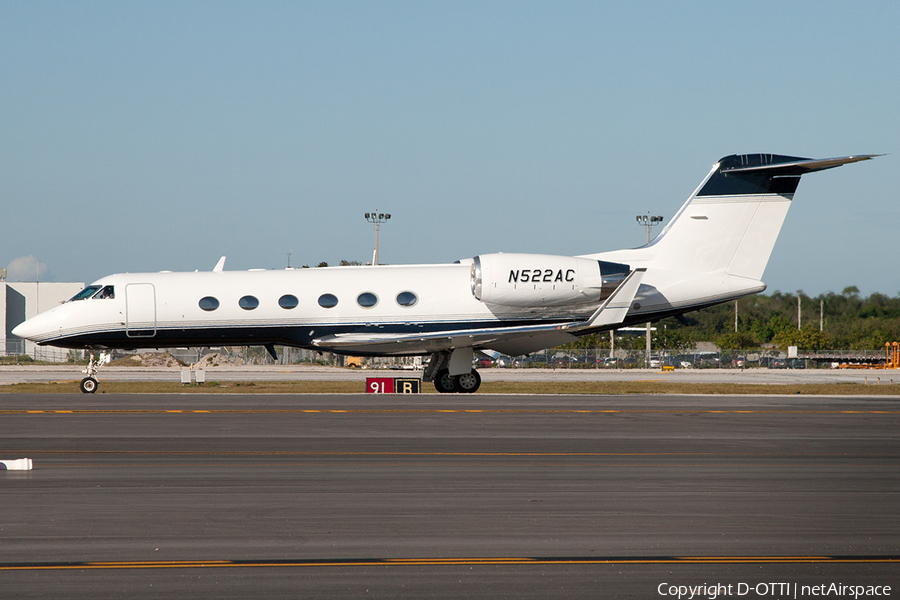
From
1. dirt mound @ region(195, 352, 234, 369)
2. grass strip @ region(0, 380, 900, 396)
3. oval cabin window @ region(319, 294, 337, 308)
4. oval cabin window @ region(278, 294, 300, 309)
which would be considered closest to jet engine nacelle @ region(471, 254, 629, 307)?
grass strip @ region(0, 380, 900, 396)

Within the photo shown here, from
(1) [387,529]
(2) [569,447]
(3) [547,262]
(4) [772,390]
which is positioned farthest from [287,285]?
(1) [387,529]

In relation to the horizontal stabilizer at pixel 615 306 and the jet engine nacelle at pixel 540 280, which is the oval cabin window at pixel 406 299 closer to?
the jet engine nacelle at pixel 540 280

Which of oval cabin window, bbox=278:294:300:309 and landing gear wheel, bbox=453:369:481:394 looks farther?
landing gear wheel, bbox=453:369:481:394

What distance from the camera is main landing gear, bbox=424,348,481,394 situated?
2411 cm

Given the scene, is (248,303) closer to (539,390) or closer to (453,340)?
(453,340)

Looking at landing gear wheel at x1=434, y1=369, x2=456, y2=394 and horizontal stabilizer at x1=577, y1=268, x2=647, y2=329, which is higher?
horizontal stabilizer at x1=577, y1=268, x2=647, y2=329

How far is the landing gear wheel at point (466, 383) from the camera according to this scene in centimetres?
2453

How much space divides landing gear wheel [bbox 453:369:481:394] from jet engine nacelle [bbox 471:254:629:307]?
7.57ft

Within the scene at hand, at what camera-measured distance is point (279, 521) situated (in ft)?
23.4

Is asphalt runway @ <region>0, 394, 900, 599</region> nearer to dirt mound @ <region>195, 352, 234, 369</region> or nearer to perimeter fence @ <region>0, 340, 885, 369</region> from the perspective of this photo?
dirt mound @ <region>195, 352, 234, 369</region>

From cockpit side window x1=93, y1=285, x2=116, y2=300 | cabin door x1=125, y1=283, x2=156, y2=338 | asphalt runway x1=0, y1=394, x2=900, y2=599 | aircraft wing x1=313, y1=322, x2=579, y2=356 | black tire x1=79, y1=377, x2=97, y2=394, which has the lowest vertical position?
asphalt runway x1=0, y1=394, x2=900, y2=599

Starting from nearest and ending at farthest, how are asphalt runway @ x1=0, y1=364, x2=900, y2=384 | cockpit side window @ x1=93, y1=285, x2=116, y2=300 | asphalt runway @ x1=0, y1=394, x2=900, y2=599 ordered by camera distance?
asphalt runway @ x1=0, y1=394, x2=900, y2=599 < cockpit side window @ x1=93, y1=285, x2=116, y2=300 < asphalt runway @ x1=0, y1=364, x2=900, y2=384

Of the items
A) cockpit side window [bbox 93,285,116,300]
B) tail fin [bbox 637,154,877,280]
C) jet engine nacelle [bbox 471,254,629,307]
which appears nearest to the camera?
jet engine nacelle [bbox 471,254,629,307]

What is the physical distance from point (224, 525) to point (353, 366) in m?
51.5
